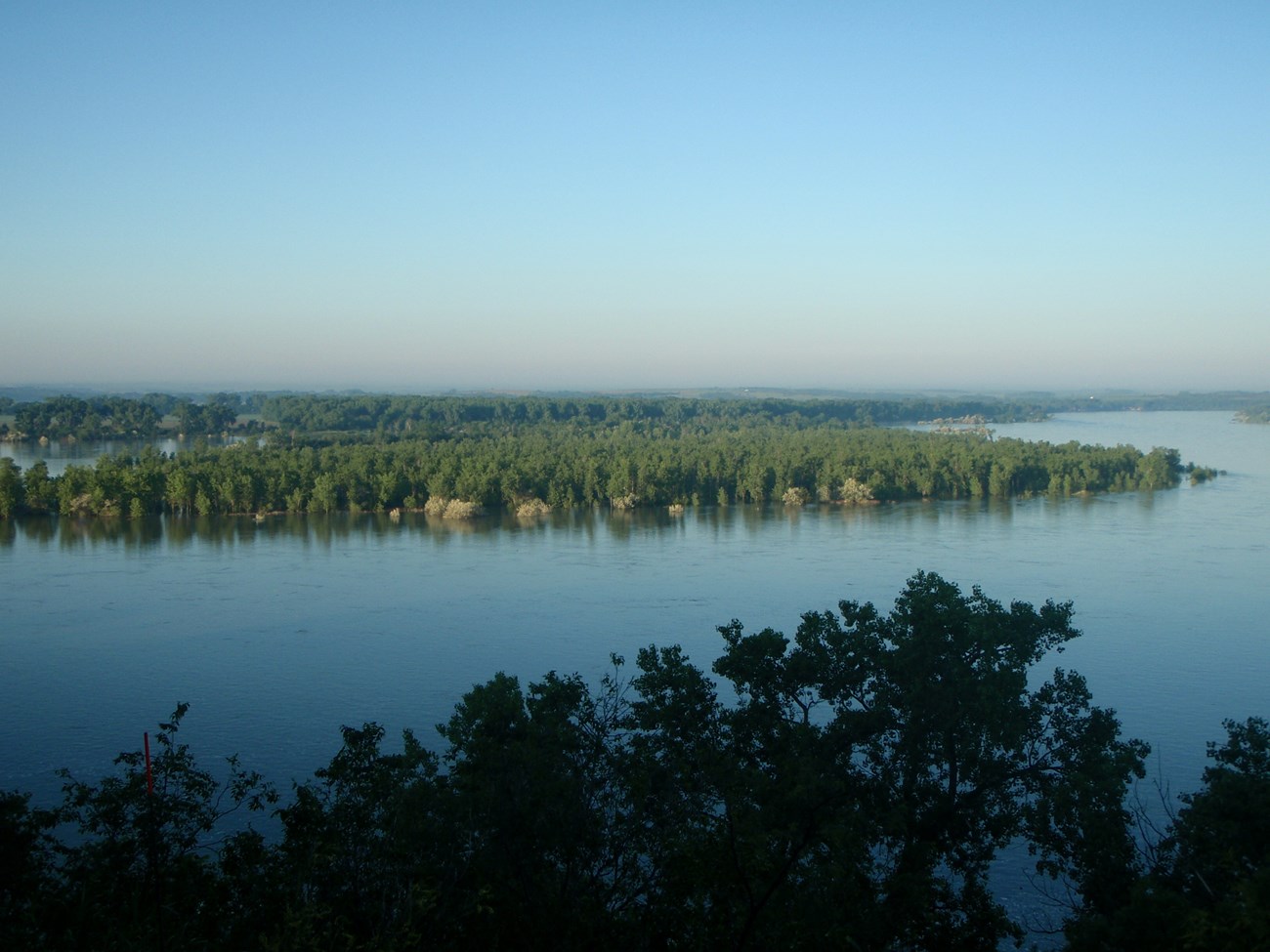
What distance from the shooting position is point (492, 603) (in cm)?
1328

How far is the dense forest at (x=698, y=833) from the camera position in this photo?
146 inches

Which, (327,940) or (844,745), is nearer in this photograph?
(327,940)

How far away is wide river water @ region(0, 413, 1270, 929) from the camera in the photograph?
9.08 metres

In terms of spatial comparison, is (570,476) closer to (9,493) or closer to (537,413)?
(9,493)

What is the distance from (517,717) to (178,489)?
61.1 ft

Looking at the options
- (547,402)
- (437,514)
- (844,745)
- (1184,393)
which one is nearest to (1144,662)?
(844,745)

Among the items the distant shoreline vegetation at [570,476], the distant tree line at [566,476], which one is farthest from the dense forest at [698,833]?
the distant tree line at [566,476]

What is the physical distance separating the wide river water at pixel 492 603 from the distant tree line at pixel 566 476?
100 cm

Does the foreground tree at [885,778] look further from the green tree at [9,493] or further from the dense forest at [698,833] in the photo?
the green tree at [9,493]

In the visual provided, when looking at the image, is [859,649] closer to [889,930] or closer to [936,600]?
[936,600]

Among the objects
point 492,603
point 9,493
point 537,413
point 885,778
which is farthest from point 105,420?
point 885,778

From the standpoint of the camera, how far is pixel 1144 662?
10.4 metres

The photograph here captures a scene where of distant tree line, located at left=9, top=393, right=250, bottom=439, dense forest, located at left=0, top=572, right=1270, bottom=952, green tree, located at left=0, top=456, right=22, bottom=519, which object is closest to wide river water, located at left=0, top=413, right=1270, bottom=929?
green tree, located at left=0, top=456, right=22, bottom=519

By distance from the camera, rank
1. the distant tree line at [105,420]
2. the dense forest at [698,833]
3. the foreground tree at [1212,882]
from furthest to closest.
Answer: the distant tree line at [105,420] → the dense forest at [698,833] → the foreground tree at [1212,882]
